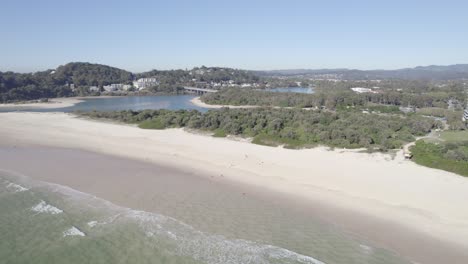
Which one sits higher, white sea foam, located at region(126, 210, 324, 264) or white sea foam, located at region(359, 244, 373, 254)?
white sea foam, located at region(126, 210, 324, 264)

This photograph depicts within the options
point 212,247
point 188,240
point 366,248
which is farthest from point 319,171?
point 188,240

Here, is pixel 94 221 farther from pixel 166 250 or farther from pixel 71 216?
pixel 166 250

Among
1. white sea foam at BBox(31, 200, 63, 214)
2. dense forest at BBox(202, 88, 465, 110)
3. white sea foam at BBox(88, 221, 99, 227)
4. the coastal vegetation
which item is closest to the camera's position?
white sea foam at BBox(88, 221, 99, 227)

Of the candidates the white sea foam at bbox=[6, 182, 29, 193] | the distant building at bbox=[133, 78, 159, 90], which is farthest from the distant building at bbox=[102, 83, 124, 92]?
the white sea foam at bbox=[6, 182, 29, 193]

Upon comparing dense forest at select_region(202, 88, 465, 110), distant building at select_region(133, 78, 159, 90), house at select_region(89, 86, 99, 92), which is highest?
distant building at select_region(133, 78, 159, 90)

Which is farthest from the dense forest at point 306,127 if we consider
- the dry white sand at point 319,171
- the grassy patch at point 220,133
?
the dry white sand at point 319,171

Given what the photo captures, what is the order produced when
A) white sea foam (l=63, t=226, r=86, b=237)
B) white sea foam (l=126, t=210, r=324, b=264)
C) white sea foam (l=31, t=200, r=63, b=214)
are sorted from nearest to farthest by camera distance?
white sea foam (l=126, t=210, r=324, b=264) → white sea foam (l=63, t=226, r=86, b=237) → white sea foam (l=31, t=200, r=63, b=214)

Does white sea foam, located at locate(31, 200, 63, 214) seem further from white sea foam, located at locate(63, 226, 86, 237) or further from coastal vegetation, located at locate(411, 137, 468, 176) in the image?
coastal vegetation, located at locate(411, 137, 468, 176)

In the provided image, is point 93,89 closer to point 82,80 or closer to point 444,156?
point 82,80
